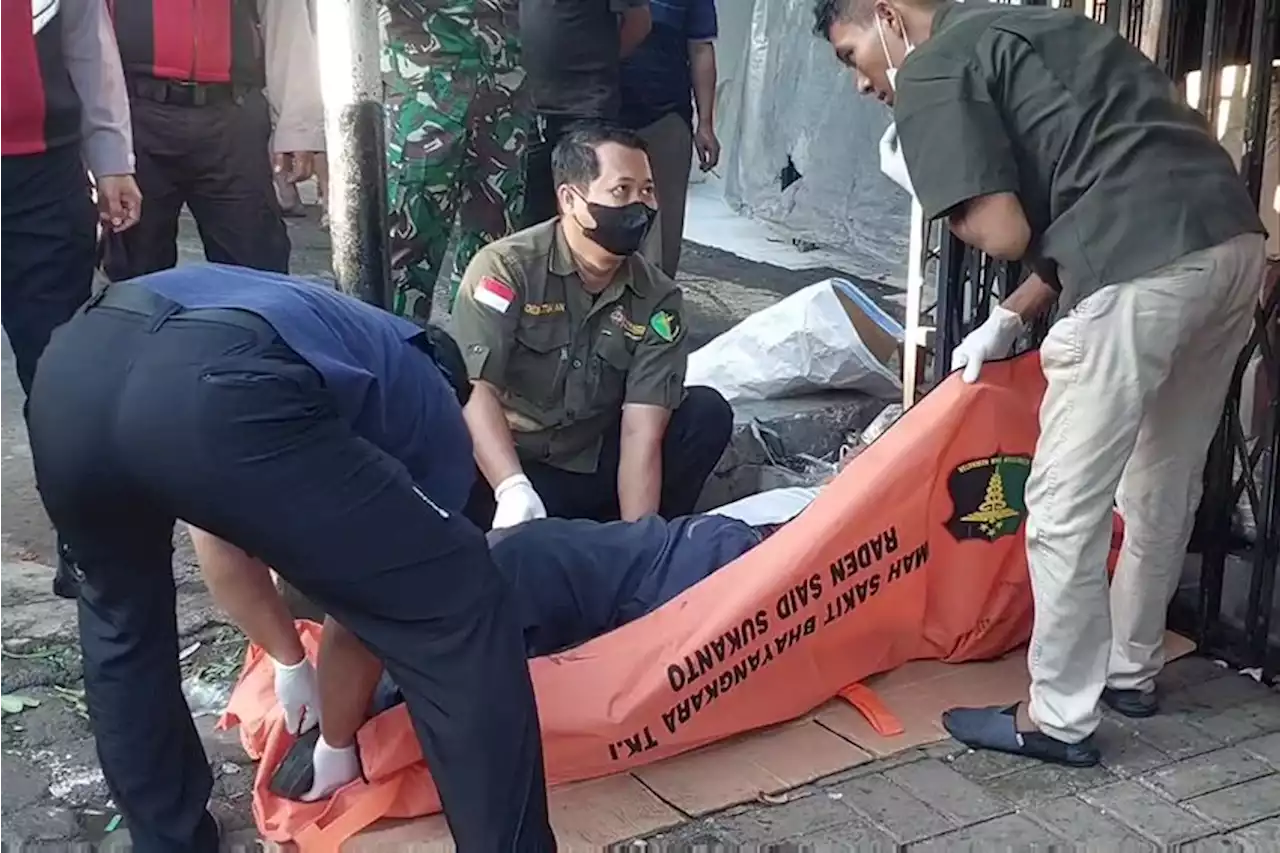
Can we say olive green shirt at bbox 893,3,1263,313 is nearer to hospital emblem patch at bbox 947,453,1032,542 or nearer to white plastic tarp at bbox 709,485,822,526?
hospital emblem patch at bbox 947,453,1032,542

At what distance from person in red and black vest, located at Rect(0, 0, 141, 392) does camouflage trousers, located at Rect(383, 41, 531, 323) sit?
693 mm

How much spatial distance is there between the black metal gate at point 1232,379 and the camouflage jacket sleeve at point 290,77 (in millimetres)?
1638

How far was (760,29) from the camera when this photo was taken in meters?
8.73

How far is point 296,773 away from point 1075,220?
5.28 ft

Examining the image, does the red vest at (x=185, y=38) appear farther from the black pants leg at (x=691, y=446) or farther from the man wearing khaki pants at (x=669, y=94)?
the black pants leg at (x=691, y=446)

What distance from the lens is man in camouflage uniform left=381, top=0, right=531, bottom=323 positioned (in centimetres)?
387

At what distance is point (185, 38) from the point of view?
3.77 m

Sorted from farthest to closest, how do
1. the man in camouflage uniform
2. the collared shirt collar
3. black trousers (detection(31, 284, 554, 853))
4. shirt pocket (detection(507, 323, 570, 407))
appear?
1. the man in camouflage uniform
2. shirt pocket (detection(507, 323, 570, 407))
3. the collared shirt collar
4. black trousers (detection(31, 284, 554, 853))

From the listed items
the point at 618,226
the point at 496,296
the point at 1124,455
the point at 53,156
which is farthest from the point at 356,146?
the point at 1124,455

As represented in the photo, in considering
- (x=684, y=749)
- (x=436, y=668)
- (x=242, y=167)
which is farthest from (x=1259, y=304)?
(x=242, y=167)

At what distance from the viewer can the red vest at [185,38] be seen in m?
3.74

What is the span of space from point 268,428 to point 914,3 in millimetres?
1432

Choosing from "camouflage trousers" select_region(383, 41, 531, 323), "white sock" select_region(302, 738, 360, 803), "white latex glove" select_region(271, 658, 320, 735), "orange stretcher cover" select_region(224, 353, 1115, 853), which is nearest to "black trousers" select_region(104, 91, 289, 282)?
"camouflage trousers" select_region(383, 41, 531, 323)

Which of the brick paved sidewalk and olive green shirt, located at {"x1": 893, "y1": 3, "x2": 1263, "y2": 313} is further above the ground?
A: olive green shirt, located at {"x1": 893, "y1": 3, "x2": 1263, "y2": 313}
